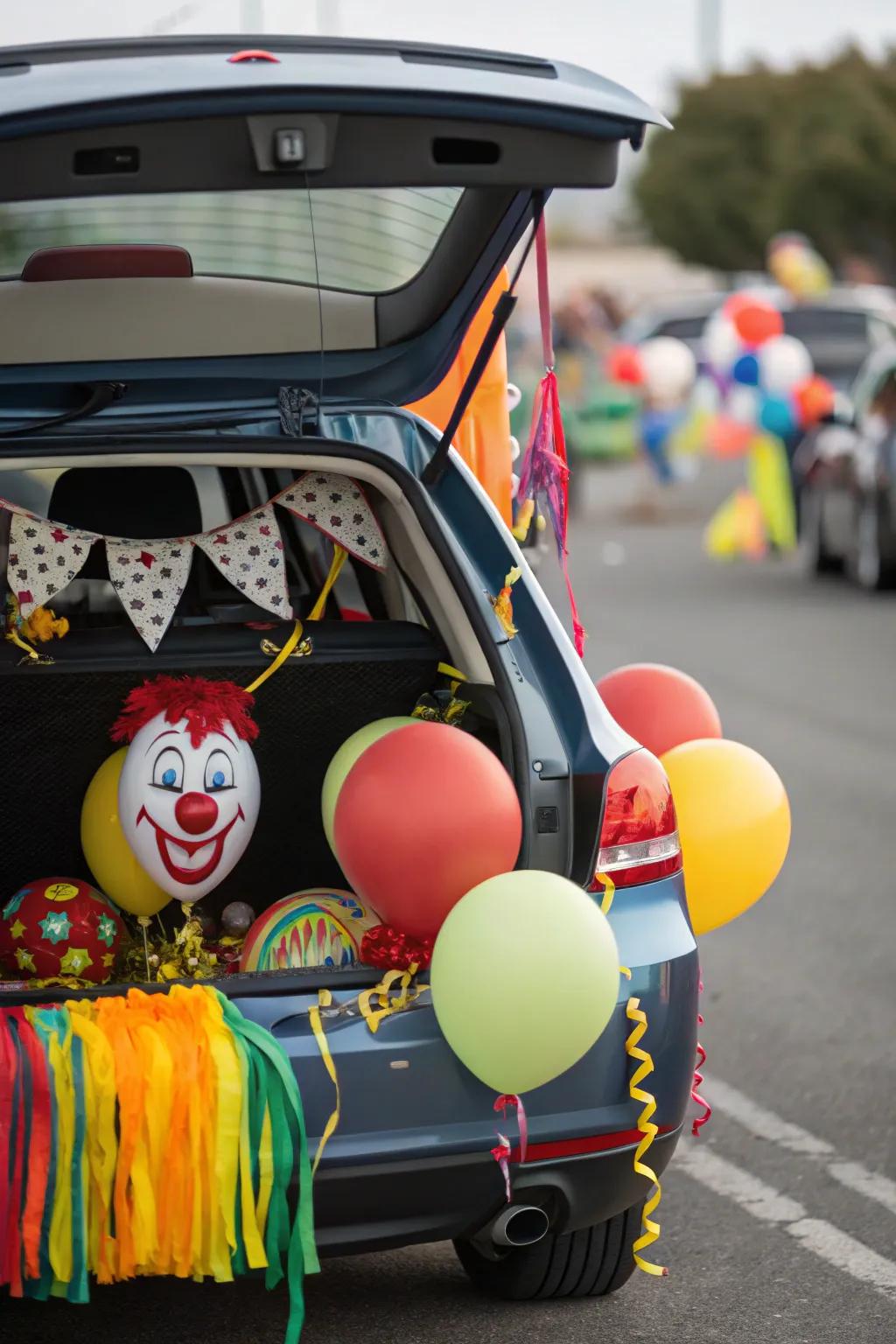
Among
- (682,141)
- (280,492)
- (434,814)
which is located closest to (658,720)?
(280,492)

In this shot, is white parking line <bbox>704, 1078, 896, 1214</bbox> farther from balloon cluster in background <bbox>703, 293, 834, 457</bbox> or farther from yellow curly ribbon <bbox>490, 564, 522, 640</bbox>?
balloon cluster in background <bbox>703, 293, 834, 457</bbox>

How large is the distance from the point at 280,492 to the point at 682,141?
56.2m

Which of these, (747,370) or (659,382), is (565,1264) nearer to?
(747,370)

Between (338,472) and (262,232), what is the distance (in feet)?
3.63

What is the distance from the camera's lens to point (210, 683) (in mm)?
4465

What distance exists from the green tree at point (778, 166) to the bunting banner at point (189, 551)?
154 ft

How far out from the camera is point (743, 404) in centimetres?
1786

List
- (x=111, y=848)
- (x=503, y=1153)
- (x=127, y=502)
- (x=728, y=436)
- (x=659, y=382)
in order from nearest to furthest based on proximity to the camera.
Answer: (x=503, y=1153) < (x=111, y=848) < (x=127, y=502) < (x=728, y=436) < (x=659, y=382)

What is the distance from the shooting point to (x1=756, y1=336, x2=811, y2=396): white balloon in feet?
57.3

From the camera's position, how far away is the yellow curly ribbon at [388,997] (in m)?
3.75

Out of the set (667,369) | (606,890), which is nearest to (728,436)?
(667,369)

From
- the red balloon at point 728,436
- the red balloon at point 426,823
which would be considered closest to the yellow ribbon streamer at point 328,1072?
the red balloon at point 426,823

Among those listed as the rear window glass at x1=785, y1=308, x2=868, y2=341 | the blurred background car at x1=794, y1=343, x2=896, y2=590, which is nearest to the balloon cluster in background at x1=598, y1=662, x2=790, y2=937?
the blurred background car at x1=794, y1=343, x2=896, y2=590

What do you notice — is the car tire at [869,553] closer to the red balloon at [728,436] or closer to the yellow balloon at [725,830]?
the red balloon at [728,436]
